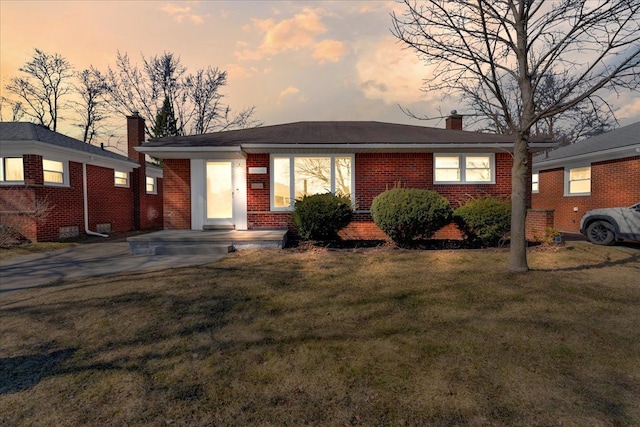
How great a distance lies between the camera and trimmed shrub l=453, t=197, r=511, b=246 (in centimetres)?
795

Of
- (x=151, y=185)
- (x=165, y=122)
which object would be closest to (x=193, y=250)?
(x=151, y=185)

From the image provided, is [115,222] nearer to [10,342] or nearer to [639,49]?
[10,342]

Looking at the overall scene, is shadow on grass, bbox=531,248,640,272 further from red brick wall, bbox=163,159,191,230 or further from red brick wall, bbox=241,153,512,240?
red brick wall, bbox=163,159,191,230

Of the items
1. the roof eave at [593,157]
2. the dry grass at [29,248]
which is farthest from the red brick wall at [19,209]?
the roof eave at [593,157]

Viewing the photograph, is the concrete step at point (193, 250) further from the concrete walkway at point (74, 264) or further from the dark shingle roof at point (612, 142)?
the dark shingle roof at point (612, 142)

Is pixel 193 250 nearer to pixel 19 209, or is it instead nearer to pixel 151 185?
pixel 19 209

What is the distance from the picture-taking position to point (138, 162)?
16.5 m

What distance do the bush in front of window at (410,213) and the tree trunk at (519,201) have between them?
86.7 inches

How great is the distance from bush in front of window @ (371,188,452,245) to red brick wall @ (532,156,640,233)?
5.22 m

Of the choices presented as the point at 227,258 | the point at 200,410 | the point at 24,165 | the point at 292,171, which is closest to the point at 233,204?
the point at 292,171

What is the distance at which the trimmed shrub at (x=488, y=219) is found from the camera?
7.95 metres

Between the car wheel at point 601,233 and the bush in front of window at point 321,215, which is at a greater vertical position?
the bush in front of window at point 321,215

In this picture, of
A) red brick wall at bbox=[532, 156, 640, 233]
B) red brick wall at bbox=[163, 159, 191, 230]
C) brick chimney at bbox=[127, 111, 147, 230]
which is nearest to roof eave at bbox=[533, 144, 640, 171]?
red brick wall at bbox=[532, 156, 640, 233]

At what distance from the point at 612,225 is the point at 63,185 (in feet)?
60.6
